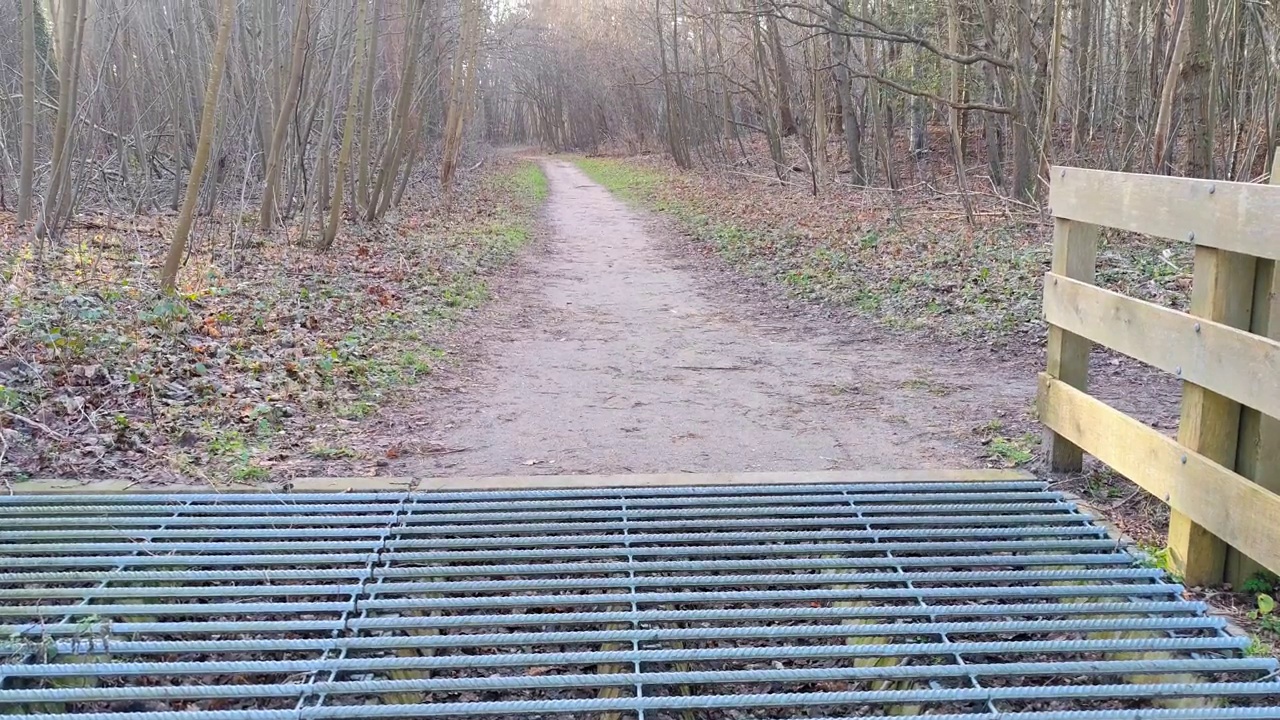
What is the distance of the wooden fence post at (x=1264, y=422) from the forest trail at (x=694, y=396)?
1732 millimetres

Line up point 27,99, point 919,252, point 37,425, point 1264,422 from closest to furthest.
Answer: point 1264,422
point 37,425
point 27,99
point 919,252

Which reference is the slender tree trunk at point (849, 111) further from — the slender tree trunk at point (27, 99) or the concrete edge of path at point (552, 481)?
the concrete edge of path at point (552, 481)

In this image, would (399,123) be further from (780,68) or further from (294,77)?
(780,68)

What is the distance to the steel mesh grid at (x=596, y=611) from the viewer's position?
2.87 metres

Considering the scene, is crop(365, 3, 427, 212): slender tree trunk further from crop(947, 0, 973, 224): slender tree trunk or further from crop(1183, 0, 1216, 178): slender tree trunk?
crop(1183, 0, 1216, 178): slender tree trunk

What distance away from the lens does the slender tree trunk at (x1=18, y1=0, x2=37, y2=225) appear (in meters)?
10.3

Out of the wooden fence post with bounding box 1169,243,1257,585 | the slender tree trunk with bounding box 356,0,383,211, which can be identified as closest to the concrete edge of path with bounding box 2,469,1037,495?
the wooden fence post with bounding box 1169,243,1257,585

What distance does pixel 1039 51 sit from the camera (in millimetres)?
14609

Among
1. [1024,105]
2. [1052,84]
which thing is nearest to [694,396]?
[1052,84]

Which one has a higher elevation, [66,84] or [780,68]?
[780,68]

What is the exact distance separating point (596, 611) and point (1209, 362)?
7.52 feet

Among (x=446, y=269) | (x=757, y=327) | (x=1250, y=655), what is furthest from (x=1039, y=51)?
(x=1250, y=655)

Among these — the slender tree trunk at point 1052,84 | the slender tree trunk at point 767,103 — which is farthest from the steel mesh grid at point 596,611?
the slender tree trunk at point 767,103

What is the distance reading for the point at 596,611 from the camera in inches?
135
